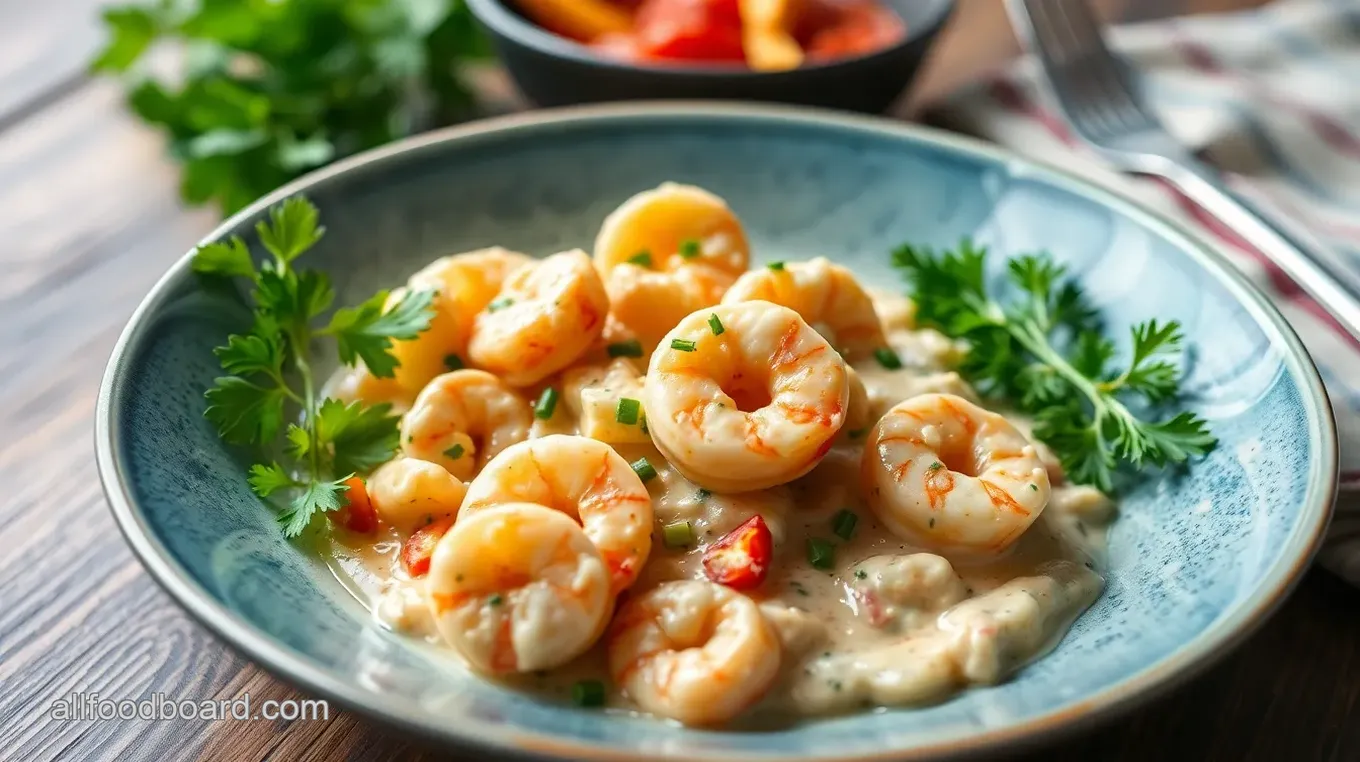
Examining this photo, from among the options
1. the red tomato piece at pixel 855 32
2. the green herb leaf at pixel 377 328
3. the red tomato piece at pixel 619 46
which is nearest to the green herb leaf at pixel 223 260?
the green herb leaf at pixel 377 328

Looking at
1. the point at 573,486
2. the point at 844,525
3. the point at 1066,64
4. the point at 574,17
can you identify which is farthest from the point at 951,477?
the point at 574,17

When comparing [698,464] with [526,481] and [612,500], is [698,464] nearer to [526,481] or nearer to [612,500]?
[612,500]

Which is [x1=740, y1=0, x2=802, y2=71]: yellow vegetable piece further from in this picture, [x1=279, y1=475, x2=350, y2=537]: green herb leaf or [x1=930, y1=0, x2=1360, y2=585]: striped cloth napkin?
[x1=279, y1=475, x2=350, y2=537]: green herb leaf

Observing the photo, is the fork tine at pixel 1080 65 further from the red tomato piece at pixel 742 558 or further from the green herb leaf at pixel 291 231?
the green herb leaf at pixel 291 231

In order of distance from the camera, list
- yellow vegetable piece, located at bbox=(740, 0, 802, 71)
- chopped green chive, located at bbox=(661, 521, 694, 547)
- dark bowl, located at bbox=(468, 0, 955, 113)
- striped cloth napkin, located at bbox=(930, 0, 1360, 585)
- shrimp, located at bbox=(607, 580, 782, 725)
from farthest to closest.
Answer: yellow vegetable piece, located at bbox=(740, 0, 802, 71)
dark bowl, located at bbox=(468, 0, 955, 113)
striped cloth napkin, located at bbox=(930, 0, 1360, 585)
chopped green chive, located at bbox=(661, 521, 694, 547)
shrimp, located at bbox=(607, 580, 782, 725)

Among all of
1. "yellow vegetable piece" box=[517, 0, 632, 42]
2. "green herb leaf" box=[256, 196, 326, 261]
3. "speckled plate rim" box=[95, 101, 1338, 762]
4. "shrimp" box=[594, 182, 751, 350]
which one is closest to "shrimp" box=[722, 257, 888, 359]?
"shrimp" box=[594, 182, 751, 350]

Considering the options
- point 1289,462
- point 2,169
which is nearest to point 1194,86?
point 1289,462

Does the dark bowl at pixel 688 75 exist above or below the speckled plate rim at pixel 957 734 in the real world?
above
